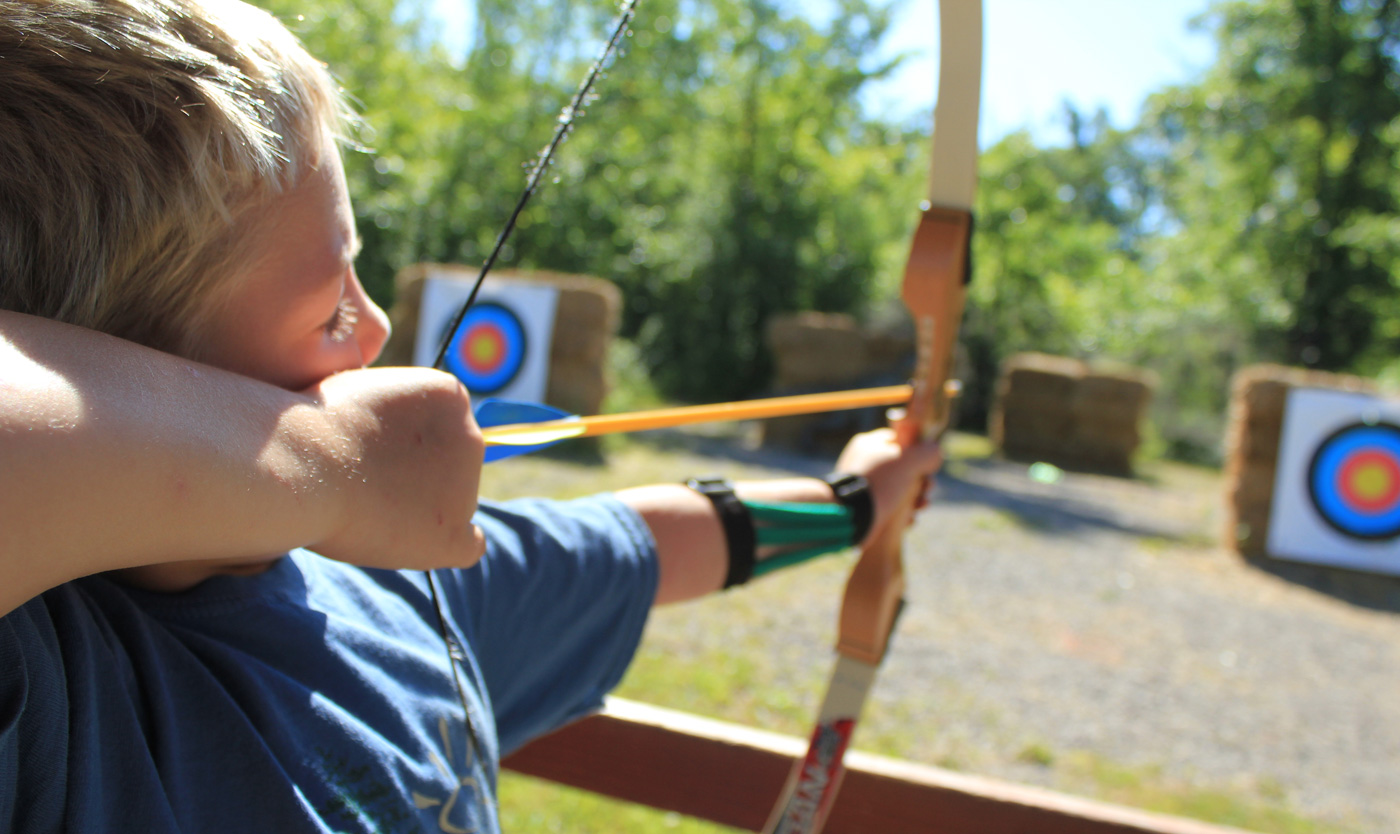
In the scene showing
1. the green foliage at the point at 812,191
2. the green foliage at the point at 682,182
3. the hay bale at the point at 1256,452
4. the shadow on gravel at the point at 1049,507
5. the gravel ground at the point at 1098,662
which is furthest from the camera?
the green foliage at the point at 812,191

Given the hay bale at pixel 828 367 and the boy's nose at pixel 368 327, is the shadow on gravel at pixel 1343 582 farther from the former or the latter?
the boy's nose at pixel 368 327

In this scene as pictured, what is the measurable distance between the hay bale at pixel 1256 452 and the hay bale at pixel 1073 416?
10.6ft

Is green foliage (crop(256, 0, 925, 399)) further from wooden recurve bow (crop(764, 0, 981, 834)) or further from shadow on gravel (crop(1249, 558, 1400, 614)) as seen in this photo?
wooden recurve bow (crop(764, 0, 981, 834))

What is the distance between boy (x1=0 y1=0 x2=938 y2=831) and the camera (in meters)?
0.38

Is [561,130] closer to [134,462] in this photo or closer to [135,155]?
[135,155]

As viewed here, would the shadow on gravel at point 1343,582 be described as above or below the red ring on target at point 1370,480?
below

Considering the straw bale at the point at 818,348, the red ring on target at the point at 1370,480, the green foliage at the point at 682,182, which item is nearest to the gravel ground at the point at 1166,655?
the red ring on target at the point at 1370,480

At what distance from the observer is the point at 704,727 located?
1.01 m

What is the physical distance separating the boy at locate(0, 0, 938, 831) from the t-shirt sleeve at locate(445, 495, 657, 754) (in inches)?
2.3

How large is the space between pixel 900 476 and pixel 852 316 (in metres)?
9.28

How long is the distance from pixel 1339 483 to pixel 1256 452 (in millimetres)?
405

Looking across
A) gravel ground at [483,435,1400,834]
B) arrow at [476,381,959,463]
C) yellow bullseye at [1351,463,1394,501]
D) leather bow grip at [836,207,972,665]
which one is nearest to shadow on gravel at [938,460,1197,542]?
gravel ground at [483,435,1400,834]

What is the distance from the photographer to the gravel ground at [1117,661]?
2.40 m

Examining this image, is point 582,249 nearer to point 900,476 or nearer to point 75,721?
point 900,476
